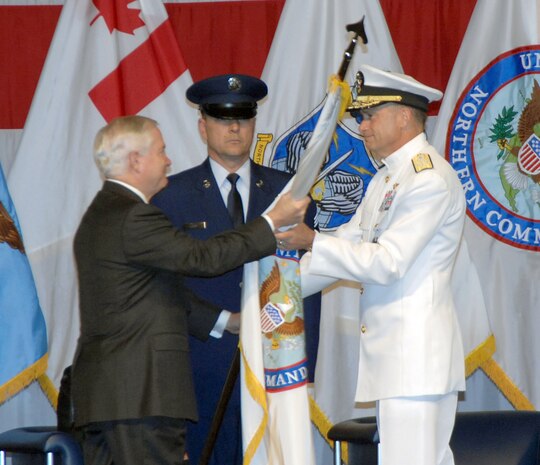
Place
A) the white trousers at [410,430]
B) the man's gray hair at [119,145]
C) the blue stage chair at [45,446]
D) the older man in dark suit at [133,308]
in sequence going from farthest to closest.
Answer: the blue stage chair at [45,446] < the white trousers at [410,430] < the man's gray hair at [119,145] < the older man in dark suit at [133,308]

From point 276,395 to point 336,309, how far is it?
139 cm

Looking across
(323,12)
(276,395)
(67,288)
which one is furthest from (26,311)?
(323,12)

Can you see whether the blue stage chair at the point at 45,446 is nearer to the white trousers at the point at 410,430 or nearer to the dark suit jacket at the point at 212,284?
the dark suit jacket at the point at 212,284

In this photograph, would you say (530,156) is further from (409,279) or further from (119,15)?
(119,15)

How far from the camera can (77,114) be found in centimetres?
444

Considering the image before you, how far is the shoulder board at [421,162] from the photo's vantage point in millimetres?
3025

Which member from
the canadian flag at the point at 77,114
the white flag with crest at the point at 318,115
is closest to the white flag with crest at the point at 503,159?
the white flag with crest at the point at 318,115

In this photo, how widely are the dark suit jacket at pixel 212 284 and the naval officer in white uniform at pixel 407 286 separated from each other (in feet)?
1.30

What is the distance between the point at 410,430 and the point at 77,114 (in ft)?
7.35

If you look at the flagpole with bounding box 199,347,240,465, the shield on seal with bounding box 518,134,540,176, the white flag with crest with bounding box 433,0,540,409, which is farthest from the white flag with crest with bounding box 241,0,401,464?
the flagpole with bounding box 199,347,240,465

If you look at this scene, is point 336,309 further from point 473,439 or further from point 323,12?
point 323,12

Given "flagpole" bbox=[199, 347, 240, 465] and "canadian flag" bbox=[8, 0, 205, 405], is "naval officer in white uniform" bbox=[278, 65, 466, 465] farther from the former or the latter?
"canadian flag" bbox=[8, 0, 205, 405]

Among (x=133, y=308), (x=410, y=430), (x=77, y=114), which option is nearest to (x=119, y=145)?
(x=133, y=308)

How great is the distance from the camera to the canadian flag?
14.3 ft
